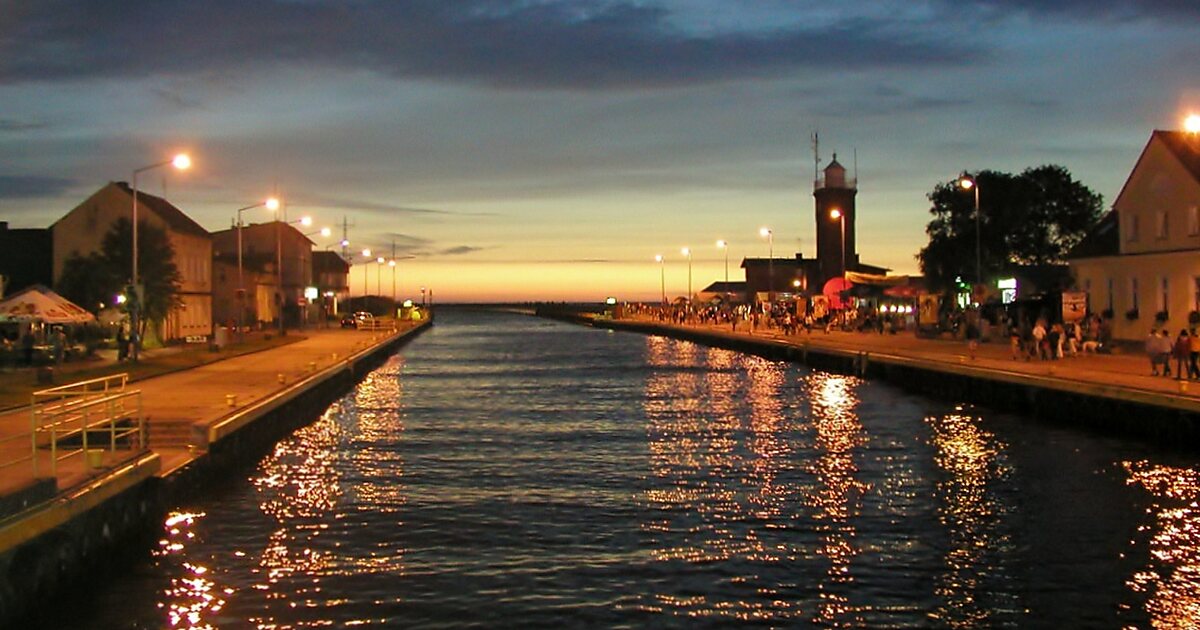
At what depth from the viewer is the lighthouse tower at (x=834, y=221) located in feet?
369

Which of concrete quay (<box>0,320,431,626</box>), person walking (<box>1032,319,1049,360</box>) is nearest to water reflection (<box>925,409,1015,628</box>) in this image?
concrete quay (<box>0,320,431,626</box>)

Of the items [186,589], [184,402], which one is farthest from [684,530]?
[184,402]

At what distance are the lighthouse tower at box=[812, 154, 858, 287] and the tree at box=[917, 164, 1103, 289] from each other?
27.2 meters

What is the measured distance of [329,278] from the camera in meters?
159

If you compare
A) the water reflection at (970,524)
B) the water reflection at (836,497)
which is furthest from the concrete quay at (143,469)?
the water reflection at (970,524)

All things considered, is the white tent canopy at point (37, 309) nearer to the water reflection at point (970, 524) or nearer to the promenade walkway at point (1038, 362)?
the water reflection at point (970, 524)

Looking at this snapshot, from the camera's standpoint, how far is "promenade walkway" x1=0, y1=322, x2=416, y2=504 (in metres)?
18.6

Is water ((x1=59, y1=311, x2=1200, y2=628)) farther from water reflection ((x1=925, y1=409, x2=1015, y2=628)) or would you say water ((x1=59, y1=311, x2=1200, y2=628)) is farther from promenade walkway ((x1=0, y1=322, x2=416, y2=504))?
promenade walkway ((x1=0, y1=322, x2=416, y2=504))

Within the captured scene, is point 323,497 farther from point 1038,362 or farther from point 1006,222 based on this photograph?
point 1006,222

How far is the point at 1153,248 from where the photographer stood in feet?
159

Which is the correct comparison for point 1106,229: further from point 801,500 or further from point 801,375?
point 801,500

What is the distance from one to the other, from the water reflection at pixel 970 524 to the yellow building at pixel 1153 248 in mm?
16616

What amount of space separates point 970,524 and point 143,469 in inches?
534

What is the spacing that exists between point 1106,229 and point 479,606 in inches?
1803
